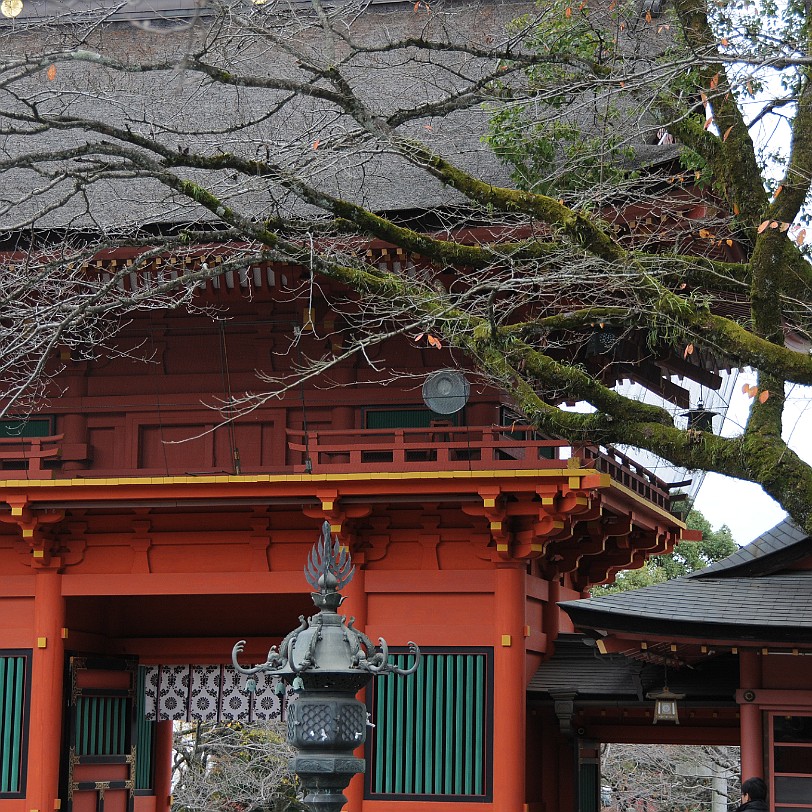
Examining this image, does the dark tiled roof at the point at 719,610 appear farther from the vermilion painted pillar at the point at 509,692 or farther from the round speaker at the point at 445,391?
the round speaker at the point at 445,391

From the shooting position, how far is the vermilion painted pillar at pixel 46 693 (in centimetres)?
1420

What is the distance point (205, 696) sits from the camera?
17031mm

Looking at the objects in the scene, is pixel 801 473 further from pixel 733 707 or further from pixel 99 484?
pixel 99 484

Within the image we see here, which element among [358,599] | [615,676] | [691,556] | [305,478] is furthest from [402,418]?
[691,556]

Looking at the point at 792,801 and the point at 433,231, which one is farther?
the point at 433,231

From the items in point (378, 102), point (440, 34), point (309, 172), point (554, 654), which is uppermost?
point (440, 34)

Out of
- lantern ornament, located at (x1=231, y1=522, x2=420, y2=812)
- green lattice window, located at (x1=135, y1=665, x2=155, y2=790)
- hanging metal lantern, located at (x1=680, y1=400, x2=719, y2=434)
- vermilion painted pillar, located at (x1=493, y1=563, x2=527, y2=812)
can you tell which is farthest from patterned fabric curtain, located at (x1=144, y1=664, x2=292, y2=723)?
lantern ornament, located at (x1=231, y1=522, x2=420, y2=812)

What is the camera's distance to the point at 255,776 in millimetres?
25156

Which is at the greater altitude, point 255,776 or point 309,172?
point 309,172

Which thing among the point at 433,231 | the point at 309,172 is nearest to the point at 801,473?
the point at 309,172

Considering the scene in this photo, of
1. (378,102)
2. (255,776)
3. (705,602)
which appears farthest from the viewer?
(255,776)

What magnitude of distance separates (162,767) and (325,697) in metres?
11.1

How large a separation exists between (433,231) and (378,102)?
15.0 feet

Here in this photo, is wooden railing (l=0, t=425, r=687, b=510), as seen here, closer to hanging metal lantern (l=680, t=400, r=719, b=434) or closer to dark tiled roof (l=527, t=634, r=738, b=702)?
hanging metal lantern (l=680, t=400, r=719, b=434)
